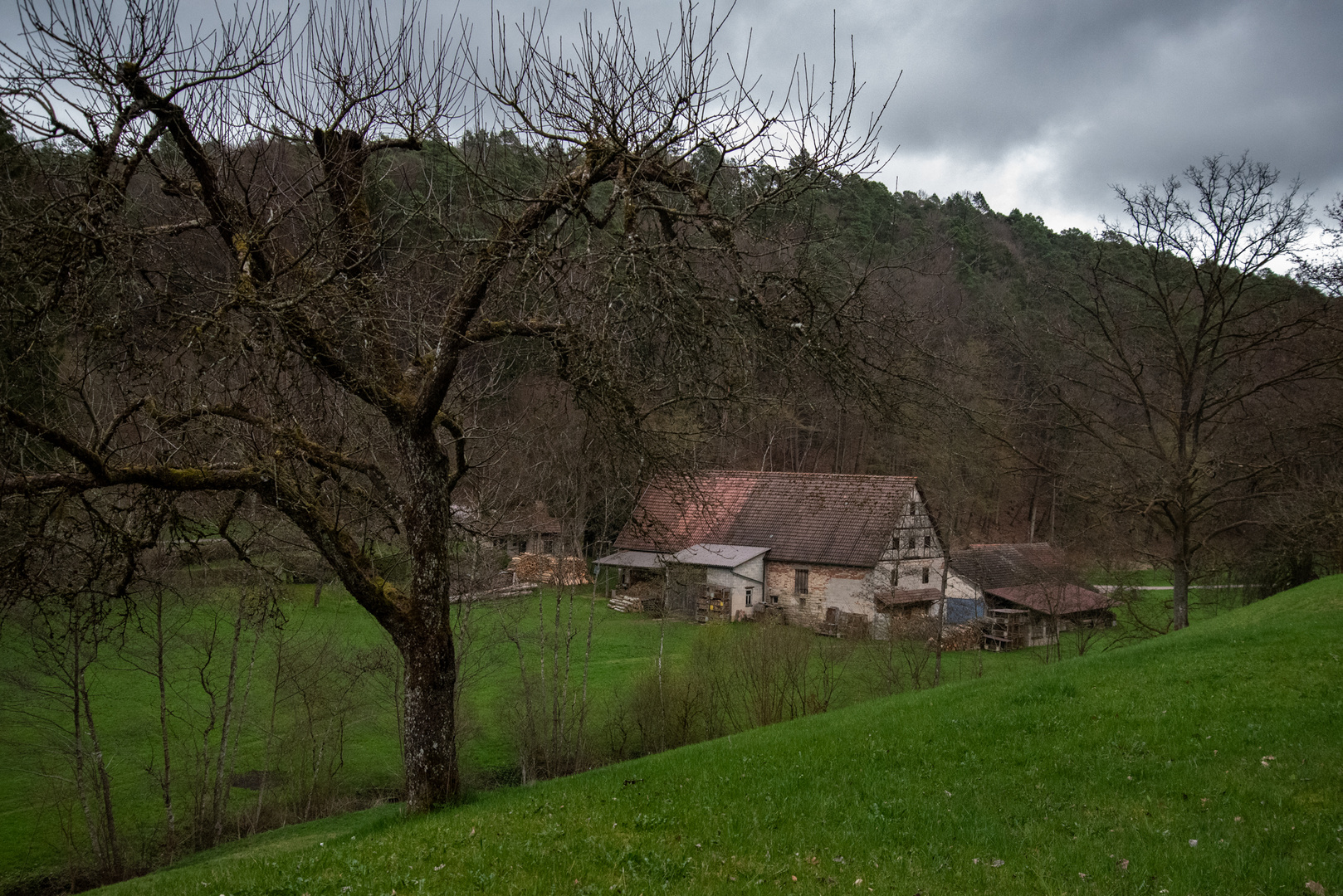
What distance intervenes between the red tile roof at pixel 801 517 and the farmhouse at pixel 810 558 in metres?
0.04

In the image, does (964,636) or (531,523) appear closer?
(531,523)

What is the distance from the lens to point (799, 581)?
1384 inches

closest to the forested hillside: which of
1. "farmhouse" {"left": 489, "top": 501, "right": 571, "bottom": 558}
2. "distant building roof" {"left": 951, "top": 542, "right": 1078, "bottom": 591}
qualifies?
"farmhouse" {"left": 489, "top": 501, "right": 571, "bottom": 558}

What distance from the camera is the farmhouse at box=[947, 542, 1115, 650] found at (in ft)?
99.0

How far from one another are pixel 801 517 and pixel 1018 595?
8.95m

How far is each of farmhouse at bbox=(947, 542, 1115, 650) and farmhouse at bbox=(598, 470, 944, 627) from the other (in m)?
1.31

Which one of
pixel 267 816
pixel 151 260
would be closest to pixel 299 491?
pixel 151 260

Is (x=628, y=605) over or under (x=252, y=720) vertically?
over

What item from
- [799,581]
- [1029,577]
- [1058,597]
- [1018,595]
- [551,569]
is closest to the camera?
[551,569]

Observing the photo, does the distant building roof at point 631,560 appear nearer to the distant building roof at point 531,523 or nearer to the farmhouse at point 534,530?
the farmhouse at point 534,530

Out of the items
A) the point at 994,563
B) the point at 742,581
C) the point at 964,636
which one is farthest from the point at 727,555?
the point at 994,563

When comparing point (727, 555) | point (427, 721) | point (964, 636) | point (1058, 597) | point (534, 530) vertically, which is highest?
point (534, 530)

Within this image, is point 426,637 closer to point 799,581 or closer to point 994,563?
point 799,581

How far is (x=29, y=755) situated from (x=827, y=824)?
55.7 ft
